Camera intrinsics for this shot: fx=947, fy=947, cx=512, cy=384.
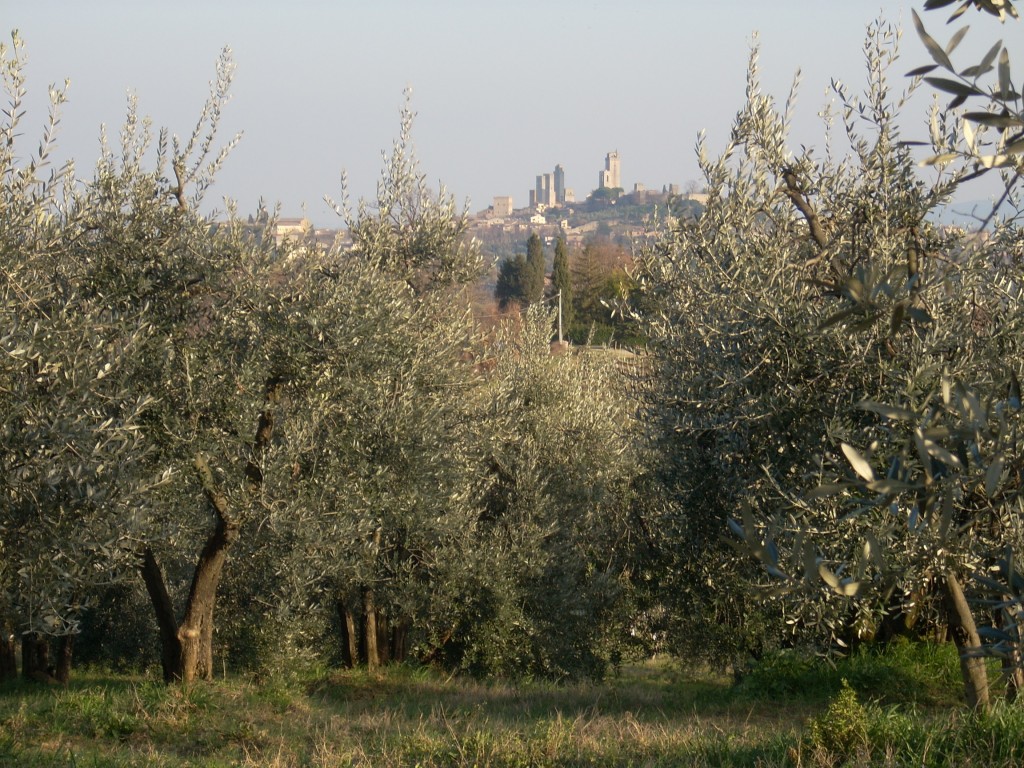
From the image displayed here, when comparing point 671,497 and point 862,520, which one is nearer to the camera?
point 862,520

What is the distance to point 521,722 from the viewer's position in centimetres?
805

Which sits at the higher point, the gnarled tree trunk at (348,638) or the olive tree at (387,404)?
the olive tree at (387,404)

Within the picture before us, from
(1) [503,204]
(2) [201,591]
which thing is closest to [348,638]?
(2) [201,591]

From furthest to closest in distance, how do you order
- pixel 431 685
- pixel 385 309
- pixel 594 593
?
1. pixel 594 593
2. pixel 431 685
3. pixel 385 309

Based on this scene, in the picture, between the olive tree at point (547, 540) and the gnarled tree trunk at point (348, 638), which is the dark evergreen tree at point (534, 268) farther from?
the gnarled tree trunk at point (348, 638)

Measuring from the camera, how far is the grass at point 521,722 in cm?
550

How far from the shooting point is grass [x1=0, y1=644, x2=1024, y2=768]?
217 inches

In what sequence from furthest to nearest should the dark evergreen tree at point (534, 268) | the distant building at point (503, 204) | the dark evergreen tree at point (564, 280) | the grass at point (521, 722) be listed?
the distant building at point (503, 204) < the dark evergreen tree at point (534, 268) < the dark evergreen tree at point (564, 280) < the grass at point (521, 722)

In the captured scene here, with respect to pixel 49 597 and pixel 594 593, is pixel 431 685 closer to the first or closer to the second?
pixel 594 593

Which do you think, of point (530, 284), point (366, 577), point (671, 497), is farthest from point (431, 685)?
point (530, 284)

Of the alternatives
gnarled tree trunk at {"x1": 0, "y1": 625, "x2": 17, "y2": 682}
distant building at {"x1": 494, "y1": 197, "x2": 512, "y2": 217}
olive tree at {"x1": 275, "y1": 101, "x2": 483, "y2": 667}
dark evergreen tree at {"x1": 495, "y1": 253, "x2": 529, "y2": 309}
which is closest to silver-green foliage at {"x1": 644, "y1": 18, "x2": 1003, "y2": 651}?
olive tree at {"x1": 275, "y1": 101, "x2": 483, "y2": 667}

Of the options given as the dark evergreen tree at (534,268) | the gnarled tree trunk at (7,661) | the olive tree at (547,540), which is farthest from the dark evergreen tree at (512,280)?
the gnarled tree trunk at (7,661)

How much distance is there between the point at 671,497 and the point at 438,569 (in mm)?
4553

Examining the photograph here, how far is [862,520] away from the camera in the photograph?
265 inches
